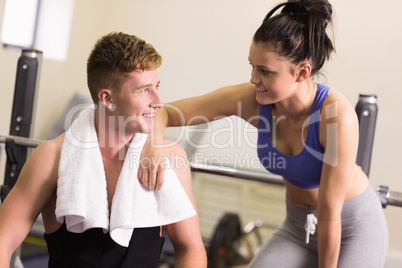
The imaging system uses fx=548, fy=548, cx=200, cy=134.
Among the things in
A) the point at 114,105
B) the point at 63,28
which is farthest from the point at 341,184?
the point at 63,28

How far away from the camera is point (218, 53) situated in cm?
353

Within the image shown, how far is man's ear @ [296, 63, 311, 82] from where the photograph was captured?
1.45 m

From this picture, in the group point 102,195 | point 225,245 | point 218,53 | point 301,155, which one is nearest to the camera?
point 102,195

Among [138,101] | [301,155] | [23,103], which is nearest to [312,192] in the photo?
[301,155]

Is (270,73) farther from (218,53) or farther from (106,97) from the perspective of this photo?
(218,53)

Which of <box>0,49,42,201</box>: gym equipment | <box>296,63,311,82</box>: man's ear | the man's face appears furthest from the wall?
the man's face

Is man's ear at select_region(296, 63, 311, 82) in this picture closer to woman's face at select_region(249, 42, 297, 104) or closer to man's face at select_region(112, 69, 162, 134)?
woman's face at select_region(249, 42, 297, 104)

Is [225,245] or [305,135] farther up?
[305,135]

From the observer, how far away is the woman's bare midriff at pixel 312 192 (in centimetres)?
164

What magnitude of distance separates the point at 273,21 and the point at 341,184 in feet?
1.50

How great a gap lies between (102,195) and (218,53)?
2293 millimetres

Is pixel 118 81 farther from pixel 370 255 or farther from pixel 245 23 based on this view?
pixel 245 23

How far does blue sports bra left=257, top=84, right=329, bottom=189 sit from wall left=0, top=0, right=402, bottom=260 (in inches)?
72.8

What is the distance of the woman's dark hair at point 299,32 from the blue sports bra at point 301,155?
0.13m
